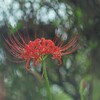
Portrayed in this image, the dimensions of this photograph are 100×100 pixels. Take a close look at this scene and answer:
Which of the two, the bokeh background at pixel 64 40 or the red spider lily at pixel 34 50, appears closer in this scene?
the red spider lily at pixel 34 50

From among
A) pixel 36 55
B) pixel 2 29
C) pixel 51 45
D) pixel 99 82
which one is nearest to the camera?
pixel 36 55

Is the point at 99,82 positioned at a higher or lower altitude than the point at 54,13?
lower

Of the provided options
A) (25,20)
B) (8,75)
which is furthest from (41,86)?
(25,20)

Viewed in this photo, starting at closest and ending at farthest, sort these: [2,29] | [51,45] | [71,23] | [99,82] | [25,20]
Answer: [51,45] → [2,29] → [25,20] → [71,23] → [99,82]

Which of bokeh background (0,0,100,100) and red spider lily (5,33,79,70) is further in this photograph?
bokeh background (0,0,100,100)

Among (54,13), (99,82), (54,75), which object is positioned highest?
(54,13)

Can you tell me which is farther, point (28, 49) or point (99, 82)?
point (99, 82)

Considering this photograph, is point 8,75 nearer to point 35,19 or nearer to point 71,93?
point 35,19

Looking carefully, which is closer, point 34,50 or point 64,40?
point 34,50
